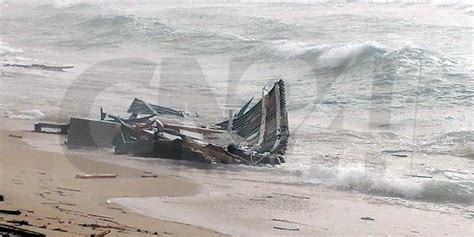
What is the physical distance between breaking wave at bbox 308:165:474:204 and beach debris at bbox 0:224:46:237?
4.72 meters

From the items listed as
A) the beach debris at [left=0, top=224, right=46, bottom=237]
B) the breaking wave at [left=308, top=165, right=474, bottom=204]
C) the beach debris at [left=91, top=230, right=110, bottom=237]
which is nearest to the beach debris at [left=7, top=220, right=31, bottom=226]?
the beach debris at [left=0, top=224, right=46, bottom=237]

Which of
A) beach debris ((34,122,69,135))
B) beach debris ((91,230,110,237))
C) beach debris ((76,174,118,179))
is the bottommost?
beach debris ((91,230,110,237))

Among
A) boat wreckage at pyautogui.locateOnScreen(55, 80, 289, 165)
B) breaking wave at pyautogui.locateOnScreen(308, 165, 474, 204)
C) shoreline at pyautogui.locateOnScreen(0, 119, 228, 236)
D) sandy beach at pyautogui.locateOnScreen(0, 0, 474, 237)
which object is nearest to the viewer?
shoreline at pyautogui.locateOnScreen(0, 119, 228, 236)

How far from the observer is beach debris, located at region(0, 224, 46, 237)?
17.0 feet

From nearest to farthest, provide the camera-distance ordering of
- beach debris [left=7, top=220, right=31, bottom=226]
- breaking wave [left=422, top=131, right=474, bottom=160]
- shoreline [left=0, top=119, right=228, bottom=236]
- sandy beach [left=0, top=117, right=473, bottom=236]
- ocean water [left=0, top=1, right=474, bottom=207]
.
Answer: beach debris [left=7, top=220, right=31, bottom=226], shoreline [left=0, top=119, right=228, bottom=236], sandy beach [left=0, top=117, right=473, bottom=236], ocean water [left=0, top=1, right=474, bottom=207], breaking wave [left=422, top=131, right=474, bottom=160]

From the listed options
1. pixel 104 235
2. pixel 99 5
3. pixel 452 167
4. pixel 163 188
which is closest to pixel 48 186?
pixel 163 188

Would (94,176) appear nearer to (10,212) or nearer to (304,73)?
(10,212)

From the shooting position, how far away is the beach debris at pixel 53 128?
1167cm

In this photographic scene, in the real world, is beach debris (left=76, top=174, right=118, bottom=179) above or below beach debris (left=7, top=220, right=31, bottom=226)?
Result: above

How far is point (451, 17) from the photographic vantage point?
28.9 m

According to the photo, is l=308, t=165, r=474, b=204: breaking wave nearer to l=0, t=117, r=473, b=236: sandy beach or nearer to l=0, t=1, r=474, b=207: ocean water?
l=0, t=1, r=474, b=207: ocean water

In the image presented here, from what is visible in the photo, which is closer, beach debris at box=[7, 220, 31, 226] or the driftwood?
beach debris at box=[7, 220, 31, 226]

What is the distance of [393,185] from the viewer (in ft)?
30.2

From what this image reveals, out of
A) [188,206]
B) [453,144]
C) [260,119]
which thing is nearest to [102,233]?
[188,206]
